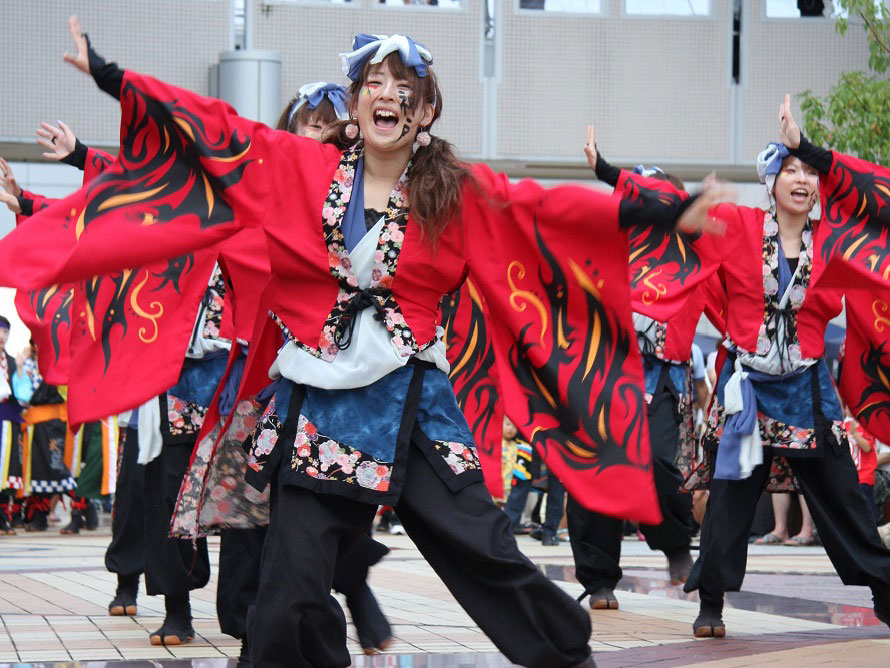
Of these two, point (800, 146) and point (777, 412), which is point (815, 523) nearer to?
point (777, 412)

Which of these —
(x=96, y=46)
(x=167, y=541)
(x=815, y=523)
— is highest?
(x=96, y=46)

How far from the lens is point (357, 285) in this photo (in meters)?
3.85

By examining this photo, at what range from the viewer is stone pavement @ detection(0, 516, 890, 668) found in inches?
202

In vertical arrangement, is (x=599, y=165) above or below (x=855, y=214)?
above

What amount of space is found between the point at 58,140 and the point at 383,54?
1.32 m

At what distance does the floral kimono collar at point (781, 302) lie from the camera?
5.80 m

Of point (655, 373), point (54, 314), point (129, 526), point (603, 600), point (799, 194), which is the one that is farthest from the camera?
point (655, 373)

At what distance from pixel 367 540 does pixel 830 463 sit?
1.97m

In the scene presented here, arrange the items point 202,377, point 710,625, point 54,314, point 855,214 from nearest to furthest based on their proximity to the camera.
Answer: point 54,314 < point 855,214 < point 202,377 < point 710,625

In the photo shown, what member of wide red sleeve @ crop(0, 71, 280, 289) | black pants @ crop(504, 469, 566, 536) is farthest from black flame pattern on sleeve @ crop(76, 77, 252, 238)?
black pants @ crop(504, 469, 566, 536)

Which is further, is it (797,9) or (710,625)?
(797,9)

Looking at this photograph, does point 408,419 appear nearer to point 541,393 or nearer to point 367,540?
point 541,393

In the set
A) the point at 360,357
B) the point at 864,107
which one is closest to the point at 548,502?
the point at 864,107

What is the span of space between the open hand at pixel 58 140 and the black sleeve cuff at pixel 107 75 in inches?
30.7
